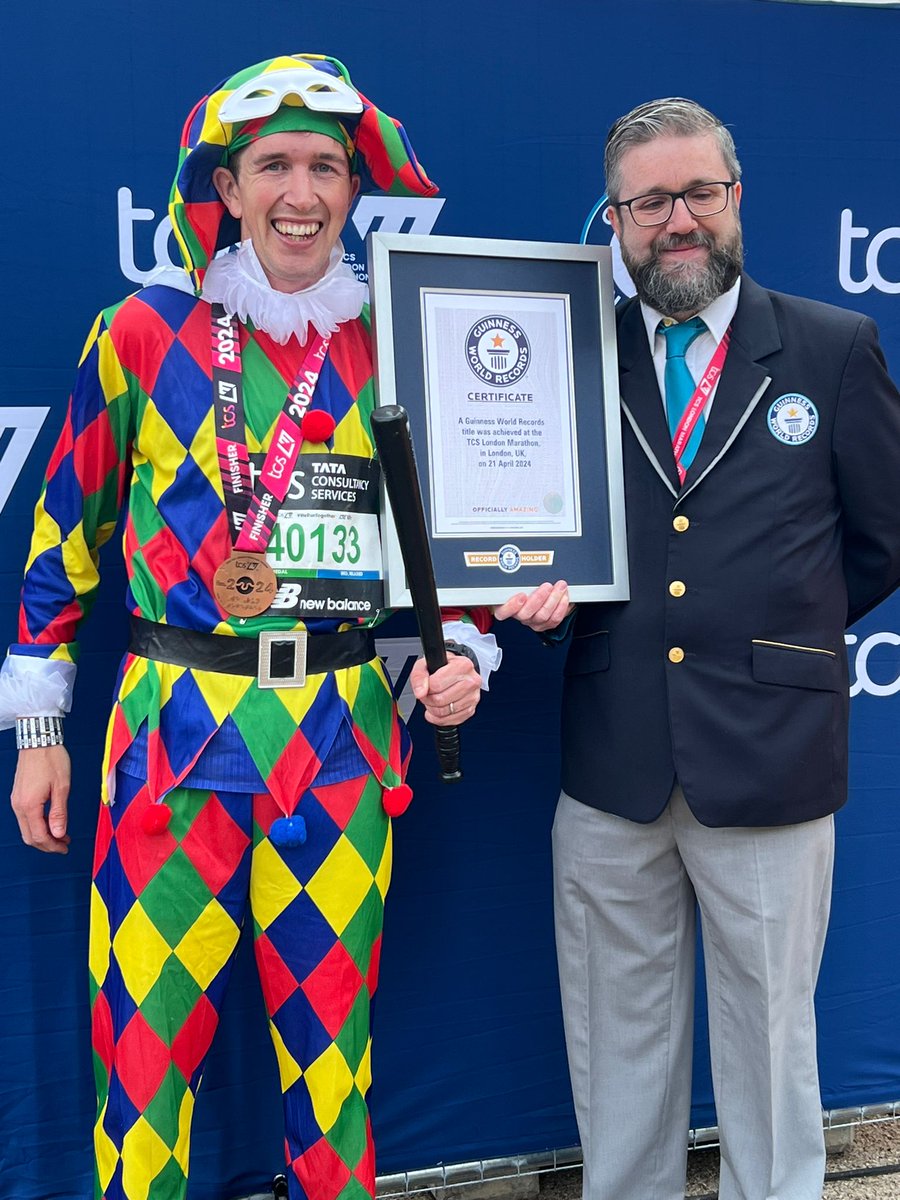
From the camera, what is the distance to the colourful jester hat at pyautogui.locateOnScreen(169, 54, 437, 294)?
1742 mm

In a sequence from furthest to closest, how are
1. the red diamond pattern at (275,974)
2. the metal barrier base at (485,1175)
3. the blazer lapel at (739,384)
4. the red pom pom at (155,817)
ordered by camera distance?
1. the metal barrier base at (485,1175)
2. the blazer lapel at (739,384)
3. the red diamond pattern at (275,974)
4. the red pom pom at (155,817)

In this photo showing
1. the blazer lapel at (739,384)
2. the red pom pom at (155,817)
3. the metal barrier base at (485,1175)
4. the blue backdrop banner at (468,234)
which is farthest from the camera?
the metal barrier base at (485,1175)

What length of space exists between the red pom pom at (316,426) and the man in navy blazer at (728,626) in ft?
1.35

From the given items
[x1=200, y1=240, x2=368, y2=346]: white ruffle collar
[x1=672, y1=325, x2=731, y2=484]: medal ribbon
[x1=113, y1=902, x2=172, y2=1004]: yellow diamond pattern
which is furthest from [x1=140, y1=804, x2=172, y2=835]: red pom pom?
[x1=672, y1=325, x2=731, y2=484]: medal ribbon

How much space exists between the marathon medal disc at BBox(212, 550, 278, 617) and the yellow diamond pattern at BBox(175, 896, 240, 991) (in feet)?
1.41

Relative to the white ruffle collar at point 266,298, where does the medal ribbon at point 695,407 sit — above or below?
below

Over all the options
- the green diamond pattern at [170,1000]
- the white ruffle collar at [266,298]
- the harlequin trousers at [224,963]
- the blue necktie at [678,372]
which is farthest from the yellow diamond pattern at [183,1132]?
the blue necktie at [678,372]

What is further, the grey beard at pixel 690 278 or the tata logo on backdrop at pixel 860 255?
the tata logo on backdrop at pixel 860 255

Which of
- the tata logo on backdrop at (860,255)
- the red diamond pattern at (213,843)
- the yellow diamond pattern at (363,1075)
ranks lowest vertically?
Answer: the yellow diamond pattern at (363,1075)

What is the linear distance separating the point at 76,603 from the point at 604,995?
1.09 metres

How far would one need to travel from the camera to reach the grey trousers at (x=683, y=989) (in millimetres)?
1966

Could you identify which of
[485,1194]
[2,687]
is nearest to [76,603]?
[2,687]

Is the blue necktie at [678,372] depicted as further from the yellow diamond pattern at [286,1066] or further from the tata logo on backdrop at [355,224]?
the yellow diamond pattern at [286,1066]

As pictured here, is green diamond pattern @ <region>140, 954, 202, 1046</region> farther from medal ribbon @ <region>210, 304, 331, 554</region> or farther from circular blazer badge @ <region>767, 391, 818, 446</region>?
circular blazer badge @ <region>767, 391, 818, 446</region>
